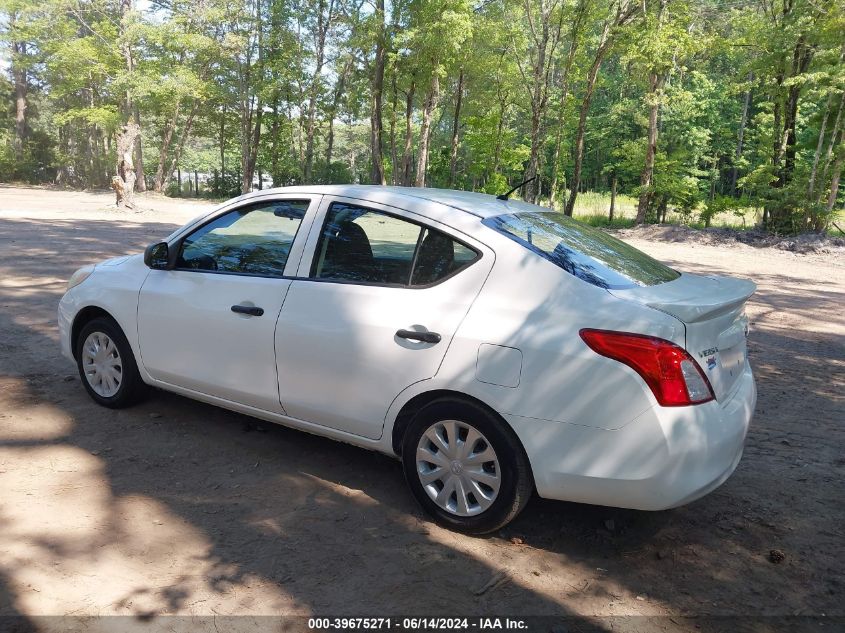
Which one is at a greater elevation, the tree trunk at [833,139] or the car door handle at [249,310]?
the tree trunk at [833,139]

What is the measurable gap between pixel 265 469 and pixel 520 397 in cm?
179

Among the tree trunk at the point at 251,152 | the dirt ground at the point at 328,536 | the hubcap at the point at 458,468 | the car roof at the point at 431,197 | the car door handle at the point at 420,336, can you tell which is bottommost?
the dirt ground at the point at 328,536

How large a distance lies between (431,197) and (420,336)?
0.90 metres

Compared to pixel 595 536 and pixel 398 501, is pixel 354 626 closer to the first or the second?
pixel 398 501

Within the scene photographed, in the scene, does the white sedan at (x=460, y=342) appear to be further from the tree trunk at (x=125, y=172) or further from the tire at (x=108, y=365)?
the tree trunk at (x=125, y=172)

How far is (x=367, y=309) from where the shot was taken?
3.37 meters

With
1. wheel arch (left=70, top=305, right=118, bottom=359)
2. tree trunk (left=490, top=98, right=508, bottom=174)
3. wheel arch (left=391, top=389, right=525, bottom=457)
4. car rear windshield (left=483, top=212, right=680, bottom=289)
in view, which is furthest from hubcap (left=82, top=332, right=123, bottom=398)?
tree trunk (left=490, top=98, right=508, bottom=174)

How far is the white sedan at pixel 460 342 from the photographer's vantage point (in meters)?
2.78

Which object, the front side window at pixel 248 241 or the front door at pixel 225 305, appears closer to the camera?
the front door at pixel 225 305

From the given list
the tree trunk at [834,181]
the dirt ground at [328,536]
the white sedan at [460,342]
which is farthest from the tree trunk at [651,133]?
the white sedan at [460,342]

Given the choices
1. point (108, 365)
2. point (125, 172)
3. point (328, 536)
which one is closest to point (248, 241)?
point (108, 365)

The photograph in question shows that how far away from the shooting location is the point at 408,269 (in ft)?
11.1

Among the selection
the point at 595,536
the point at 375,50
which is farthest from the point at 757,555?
the point at 375,50

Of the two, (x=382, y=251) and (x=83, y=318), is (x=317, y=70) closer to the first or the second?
(x=83, y=318)
